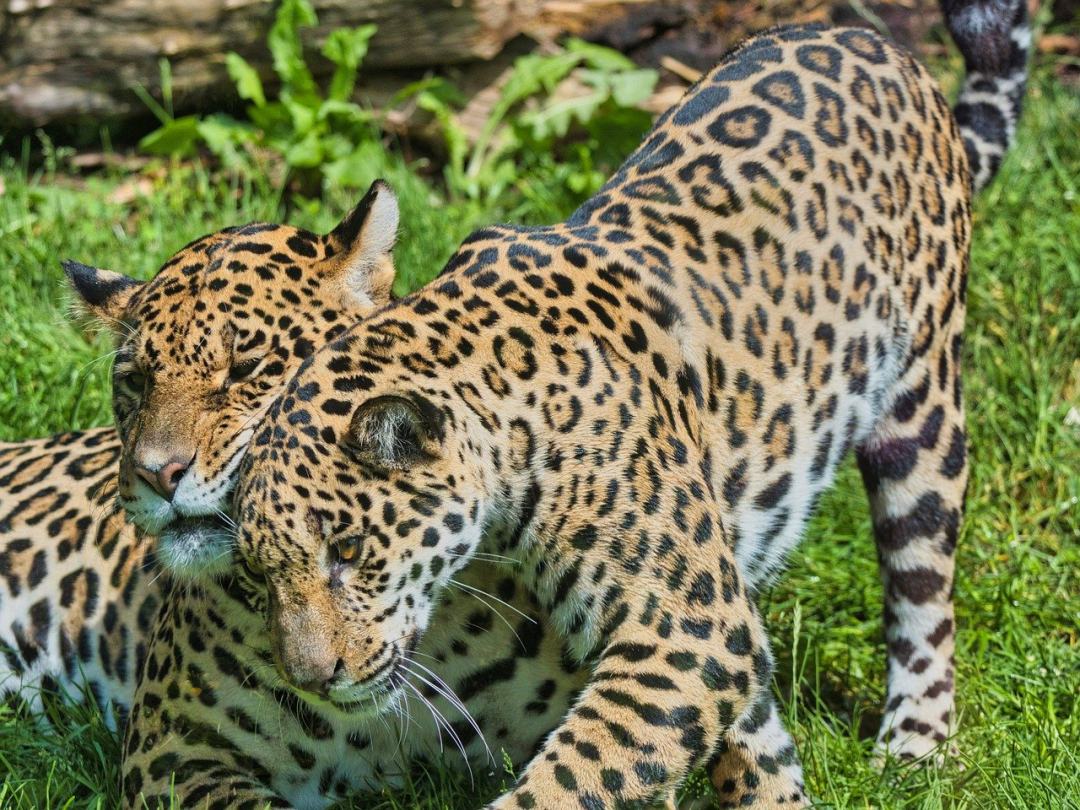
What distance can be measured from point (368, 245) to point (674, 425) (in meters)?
1.31

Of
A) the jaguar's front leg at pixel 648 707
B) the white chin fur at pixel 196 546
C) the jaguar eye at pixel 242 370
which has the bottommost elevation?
the jaguar's front leg at pixel 648 707

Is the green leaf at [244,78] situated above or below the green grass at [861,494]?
above

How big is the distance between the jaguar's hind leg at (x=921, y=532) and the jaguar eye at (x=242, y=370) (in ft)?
9.48

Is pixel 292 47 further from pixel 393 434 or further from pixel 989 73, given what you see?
pixel 393 434

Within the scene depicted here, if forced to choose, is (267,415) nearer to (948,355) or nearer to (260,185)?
(948,355)

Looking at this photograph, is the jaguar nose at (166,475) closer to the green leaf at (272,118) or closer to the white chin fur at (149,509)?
the white chin fur at (149,509)

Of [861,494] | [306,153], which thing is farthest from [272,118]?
[861,494]

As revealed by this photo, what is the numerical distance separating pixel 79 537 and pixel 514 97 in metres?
4.92

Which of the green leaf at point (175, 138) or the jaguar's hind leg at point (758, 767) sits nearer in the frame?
the jaguar's hind leg at point (758, 767)

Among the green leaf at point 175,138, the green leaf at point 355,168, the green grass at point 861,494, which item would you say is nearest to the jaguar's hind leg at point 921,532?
the green grass at point 861,494

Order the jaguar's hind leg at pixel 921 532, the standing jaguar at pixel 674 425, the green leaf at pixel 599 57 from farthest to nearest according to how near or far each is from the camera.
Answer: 1. the green leaf at pixel 599 57
2. the jaguar's hind leg at pixel 921 532
3. the standing jaguar at pixel 674 425

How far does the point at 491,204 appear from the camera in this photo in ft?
34.9

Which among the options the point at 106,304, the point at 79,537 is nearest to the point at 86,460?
the point at 79,537

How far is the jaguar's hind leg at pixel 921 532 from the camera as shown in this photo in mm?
7012
